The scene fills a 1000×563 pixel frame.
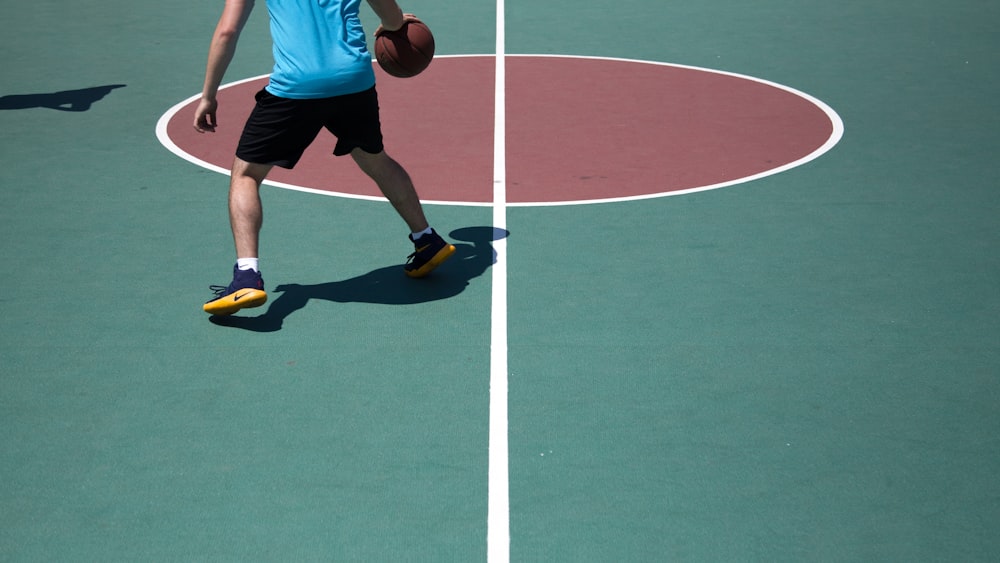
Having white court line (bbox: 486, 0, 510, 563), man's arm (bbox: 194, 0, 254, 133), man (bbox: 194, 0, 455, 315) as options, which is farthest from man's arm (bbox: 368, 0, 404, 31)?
white court line (bbox: 486, 0, 510, 563)

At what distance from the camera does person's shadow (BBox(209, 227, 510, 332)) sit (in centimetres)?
682

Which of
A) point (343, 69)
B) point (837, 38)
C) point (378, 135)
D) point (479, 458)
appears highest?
point (343, 69)

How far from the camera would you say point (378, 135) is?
7.12m

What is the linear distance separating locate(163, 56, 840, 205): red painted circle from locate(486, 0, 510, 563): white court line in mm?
100

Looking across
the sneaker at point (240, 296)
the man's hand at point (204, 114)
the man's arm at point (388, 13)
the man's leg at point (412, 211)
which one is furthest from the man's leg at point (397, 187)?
the sneaker at point (240, 296)

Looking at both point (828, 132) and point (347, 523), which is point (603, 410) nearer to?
point (347, 523)

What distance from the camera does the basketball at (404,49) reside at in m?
7.50

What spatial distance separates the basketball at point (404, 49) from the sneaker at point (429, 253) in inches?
41.8

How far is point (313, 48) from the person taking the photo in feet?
22.0

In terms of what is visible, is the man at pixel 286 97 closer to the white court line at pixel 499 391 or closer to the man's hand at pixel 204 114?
the man's hand at pixel 204 114

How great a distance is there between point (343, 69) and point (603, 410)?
8.18ft

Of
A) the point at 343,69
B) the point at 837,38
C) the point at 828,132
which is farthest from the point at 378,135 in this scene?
the point at 837,38

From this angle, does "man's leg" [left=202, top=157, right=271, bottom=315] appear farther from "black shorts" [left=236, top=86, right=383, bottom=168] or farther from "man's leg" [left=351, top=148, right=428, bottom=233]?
"man's leg" [left=351, top=148, right=428, bottom=233]

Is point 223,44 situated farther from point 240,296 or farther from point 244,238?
point 240,296
